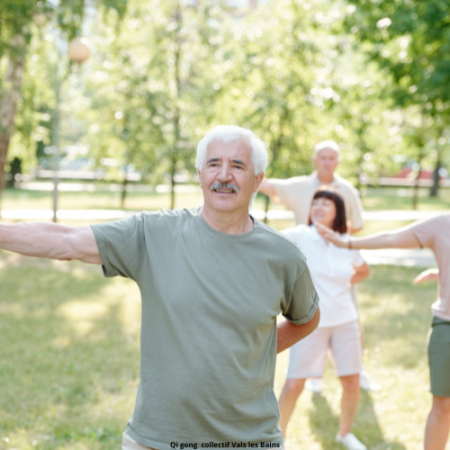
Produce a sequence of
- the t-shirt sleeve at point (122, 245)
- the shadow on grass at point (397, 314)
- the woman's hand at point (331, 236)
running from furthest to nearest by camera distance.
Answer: the shadow on grass at point (397, 314)
the woman's hand at point (331, 236)
the t-shirt sleeve at point (122, 245)

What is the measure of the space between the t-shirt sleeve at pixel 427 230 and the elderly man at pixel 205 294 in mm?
1419

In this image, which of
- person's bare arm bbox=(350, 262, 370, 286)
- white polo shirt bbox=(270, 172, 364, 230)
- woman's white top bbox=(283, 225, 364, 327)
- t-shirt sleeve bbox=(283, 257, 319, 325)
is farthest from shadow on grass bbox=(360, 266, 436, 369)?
t-shirt sleeve bbox=(283, 257, 319, 325)

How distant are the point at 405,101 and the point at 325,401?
6896 mm

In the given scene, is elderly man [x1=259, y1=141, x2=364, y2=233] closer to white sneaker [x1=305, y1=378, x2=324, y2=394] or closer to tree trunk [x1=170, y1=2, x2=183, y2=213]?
white sneaker [x1=305, y1=378, x2=324, y2=394]

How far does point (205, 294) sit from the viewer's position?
2168mm

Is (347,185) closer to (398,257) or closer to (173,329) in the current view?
(173,329)

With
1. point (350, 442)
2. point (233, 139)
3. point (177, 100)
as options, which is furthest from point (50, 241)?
point (177, 100)

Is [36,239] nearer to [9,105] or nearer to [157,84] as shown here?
[9,105]

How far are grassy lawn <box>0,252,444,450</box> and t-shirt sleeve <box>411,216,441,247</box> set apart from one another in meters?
1.91

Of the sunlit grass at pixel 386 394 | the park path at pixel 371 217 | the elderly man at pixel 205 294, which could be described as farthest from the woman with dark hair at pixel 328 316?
the park path at pixel 371 217

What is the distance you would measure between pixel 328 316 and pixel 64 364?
10.3ft

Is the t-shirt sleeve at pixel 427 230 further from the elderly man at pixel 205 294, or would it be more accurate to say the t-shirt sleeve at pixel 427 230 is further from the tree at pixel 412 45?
the tree at pixel 412 45

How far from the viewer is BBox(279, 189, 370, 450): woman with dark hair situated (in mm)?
4082

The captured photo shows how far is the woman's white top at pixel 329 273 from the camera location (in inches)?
161
